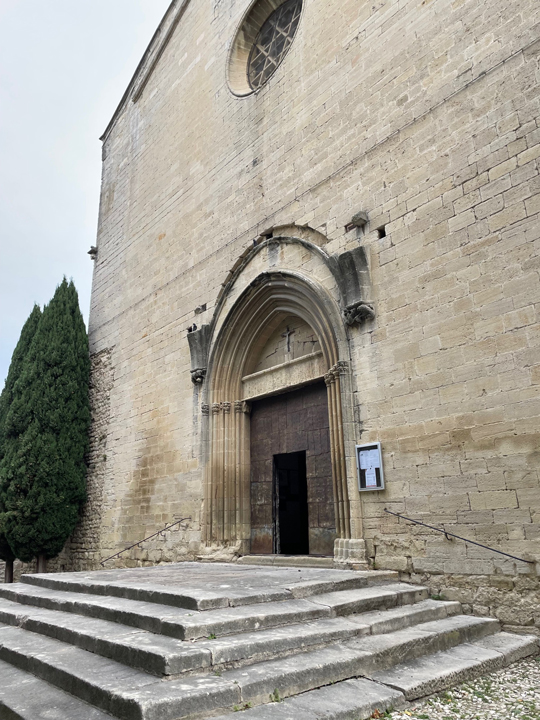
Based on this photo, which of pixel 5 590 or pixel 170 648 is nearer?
pixel 170 648

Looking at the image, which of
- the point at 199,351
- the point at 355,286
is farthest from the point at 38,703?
the point at 199,351

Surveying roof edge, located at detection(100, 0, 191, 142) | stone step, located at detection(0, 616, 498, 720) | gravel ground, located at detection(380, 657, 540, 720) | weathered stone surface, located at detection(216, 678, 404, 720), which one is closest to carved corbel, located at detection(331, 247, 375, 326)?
stone step, located at detection(0, 616, 498, 720)

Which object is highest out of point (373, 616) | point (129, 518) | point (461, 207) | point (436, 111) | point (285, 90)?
A: point (285, 90)

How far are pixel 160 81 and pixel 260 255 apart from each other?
236 inches

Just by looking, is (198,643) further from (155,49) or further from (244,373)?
(155,49)

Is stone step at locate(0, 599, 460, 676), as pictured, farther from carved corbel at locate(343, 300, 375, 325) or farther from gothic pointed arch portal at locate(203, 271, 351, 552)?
carved corbel at locate(343, 300, 375, 325)

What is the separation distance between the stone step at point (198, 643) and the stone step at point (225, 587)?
0.33 metres

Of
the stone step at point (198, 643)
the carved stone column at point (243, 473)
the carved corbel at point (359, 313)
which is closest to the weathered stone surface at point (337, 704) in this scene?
the stone step at point (198, 643)

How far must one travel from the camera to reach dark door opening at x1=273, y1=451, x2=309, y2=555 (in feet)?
Answer: 22.1

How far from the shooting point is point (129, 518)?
846 centimetres

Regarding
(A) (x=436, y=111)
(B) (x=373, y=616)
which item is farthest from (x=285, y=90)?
(B) (x=373, y=616)

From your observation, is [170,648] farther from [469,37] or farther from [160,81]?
[160,81]

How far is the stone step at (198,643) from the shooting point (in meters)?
2.47

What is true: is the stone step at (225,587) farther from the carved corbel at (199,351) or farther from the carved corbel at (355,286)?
the carved corbel at (199,351)
